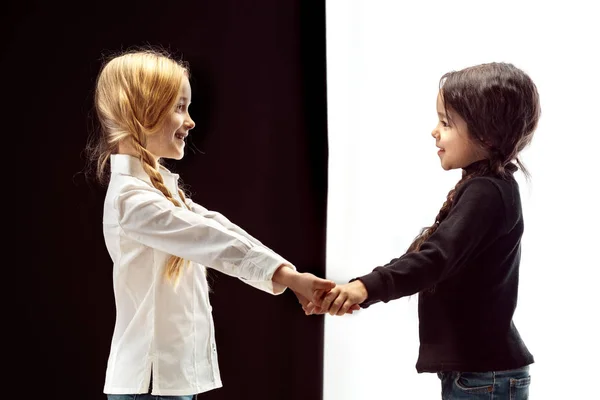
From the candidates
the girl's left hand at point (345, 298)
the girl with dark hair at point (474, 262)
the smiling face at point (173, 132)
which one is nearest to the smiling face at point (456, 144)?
the girl with dark hair at point (474, 262)

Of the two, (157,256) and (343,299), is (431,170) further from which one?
(157,256)

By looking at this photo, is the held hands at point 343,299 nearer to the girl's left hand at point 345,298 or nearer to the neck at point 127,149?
the girl's left hand at point 345,298

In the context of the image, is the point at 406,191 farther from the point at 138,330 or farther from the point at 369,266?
the point at 138,330

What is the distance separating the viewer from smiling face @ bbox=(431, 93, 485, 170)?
155 centimetres

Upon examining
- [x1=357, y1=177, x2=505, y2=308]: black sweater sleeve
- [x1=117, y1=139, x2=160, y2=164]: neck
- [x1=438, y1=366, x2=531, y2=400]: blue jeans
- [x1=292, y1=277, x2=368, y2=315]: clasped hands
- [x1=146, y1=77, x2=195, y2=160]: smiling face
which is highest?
[x1=146, y1=77, x2=195, y2=160]: smiling face

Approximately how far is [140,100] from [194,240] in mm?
313

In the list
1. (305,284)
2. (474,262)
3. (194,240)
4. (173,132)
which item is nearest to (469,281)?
(474,262)

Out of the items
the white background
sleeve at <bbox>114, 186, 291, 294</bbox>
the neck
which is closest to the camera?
sleeve at <bbox>114, 186, 291, 294</bbox>

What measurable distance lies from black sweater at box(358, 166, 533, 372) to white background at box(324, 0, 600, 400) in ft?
2.20

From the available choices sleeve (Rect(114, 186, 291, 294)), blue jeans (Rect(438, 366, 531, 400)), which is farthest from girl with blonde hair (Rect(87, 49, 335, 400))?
blue jeans (Rect(438, 366, 531, 400))

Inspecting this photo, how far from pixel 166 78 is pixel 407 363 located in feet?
3.86

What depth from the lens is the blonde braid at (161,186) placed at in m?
1.47

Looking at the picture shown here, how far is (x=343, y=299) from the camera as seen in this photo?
1.49 m

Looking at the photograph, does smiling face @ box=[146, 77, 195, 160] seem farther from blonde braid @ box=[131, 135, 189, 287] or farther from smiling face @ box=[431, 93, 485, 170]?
smiling face @ box=[431, 93, 485, 170]
